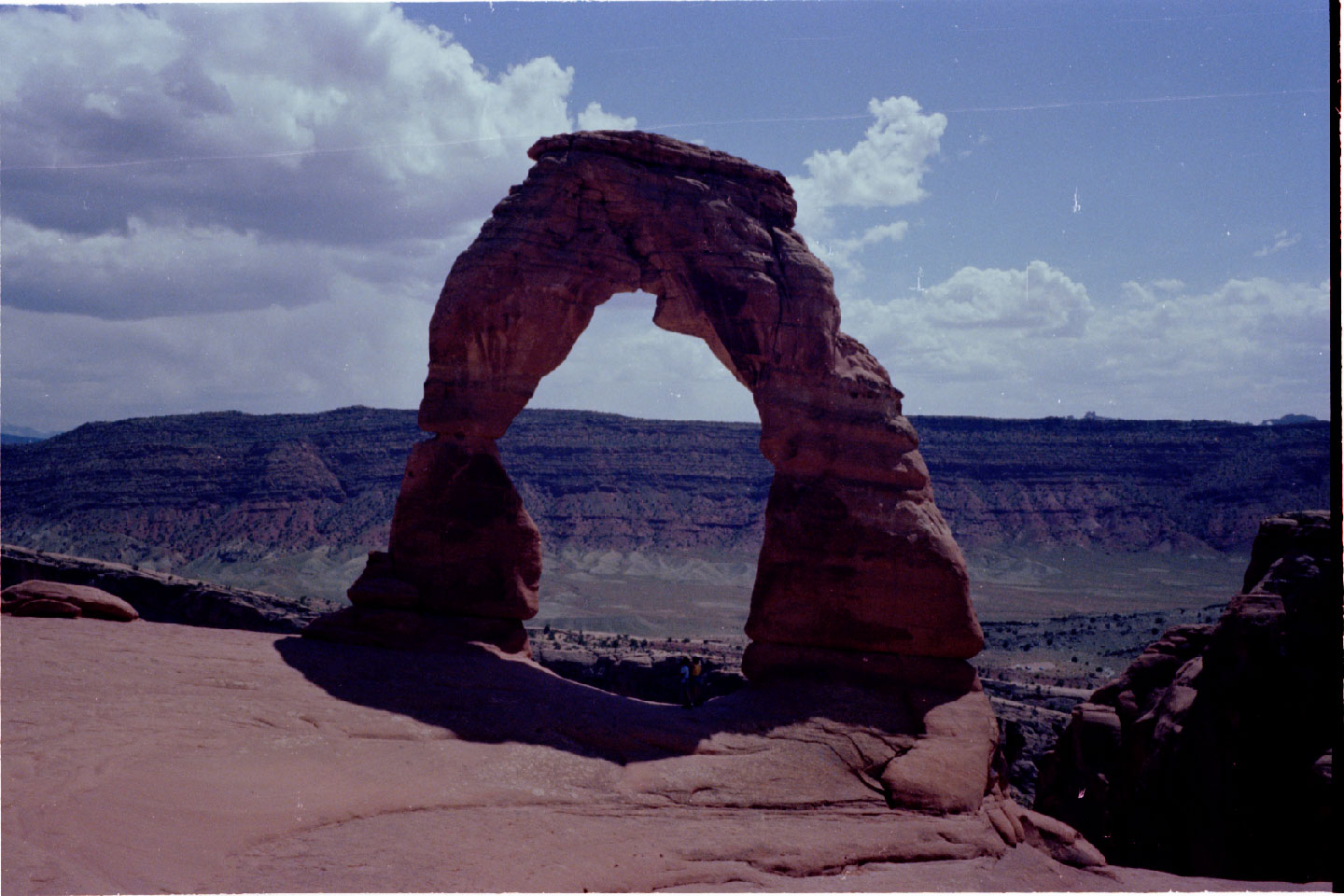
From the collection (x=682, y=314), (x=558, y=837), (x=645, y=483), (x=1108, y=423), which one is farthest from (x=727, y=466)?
(x=558, y=837)

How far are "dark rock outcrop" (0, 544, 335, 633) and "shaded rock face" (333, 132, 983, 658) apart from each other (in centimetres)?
922

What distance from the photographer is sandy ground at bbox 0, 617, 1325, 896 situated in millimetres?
7324

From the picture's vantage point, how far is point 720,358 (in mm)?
16344

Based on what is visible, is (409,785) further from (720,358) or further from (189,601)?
(189,601)

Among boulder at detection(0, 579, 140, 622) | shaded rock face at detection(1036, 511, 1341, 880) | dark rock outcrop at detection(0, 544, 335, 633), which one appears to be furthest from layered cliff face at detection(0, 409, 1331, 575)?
shaded rock face at detection(1036, 511, 1341, 880)

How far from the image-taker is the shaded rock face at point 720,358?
14.4 m

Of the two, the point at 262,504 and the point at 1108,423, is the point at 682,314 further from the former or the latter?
the point at 1108,423

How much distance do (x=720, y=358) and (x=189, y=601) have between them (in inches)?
630

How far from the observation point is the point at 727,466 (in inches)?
3009

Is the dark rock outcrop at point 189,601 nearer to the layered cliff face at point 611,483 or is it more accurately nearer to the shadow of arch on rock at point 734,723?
the shadow of arch on rock at point 734,723

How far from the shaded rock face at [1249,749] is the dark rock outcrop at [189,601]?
17.2m

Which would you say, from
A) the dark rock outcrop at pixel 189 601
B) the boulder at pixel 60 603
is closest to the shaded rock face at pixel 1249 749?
the boulder at pixel 60 603

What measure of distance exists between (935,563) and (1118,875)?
446cm

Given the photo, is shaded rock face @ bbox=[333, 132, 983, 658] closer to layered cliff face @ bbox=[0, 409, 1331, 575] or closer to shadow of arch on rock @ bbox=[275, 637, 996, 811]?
shadow of arch on rock @ bbox=[275, 637, 996, 811]
